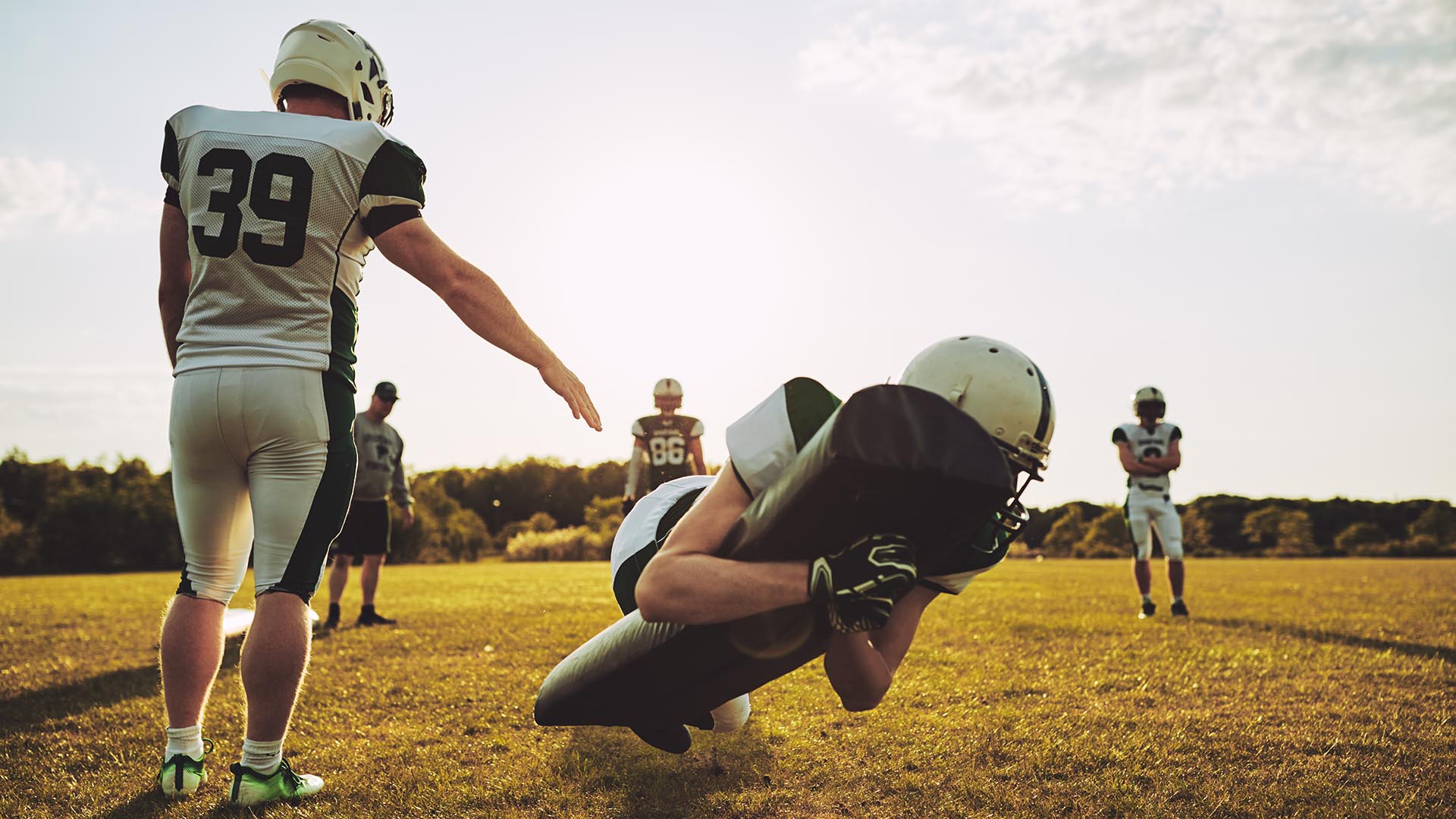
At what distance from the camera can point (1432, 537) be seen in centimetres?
3712

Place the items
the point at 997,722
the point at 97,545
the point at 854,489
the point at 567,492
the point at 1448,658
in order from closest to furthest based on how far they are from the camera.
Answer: the point at 854,489
the point at 997,722
the point at 1448,658
the point at 97,545
the point at 567,492

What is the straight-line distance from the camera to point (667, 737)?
118 inches

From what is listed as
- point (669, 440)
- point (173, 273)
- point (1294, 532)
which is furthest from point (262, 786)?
point (1294, 532)

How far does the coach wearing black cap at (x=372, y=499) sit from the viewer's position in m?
8.47

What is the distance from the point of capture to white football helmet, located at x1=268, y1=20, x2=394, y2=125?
3.14 meters

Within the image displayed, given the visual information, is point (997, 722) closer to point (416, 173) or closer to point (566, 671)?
point (566, 671)

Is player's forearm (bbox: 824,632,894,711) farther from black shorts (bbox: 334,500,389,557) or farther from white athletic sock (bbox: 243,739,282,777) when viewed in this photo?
black shorts (bbox: 334,500,389,557)

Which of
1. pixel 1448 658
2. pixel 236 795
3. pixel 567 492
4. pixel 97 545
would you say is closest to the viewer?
pixel 236 795

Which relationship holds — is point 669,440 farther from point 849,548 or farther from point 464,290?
point 849,548

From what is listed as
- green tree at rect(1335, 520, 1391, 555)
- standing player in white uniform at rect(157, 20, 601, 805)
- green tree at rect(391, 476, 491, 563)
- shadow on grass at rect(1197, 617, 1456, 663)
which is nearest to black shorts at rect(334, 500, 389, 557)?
standing player in white uniform at rect(157, 20, 601, 805)

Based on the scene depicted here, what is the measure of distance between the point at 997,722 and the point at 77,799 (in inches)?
151

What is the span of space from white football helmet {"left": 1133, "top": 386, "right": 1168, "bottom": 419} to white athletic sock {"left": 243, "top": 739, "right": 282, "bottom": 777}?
361 inches

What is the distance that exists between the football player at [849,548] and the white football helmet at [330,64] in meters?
2.03

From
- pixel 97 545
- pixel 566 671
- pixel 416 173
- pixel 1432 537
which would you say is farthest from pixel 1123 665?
pixel 1432 537
